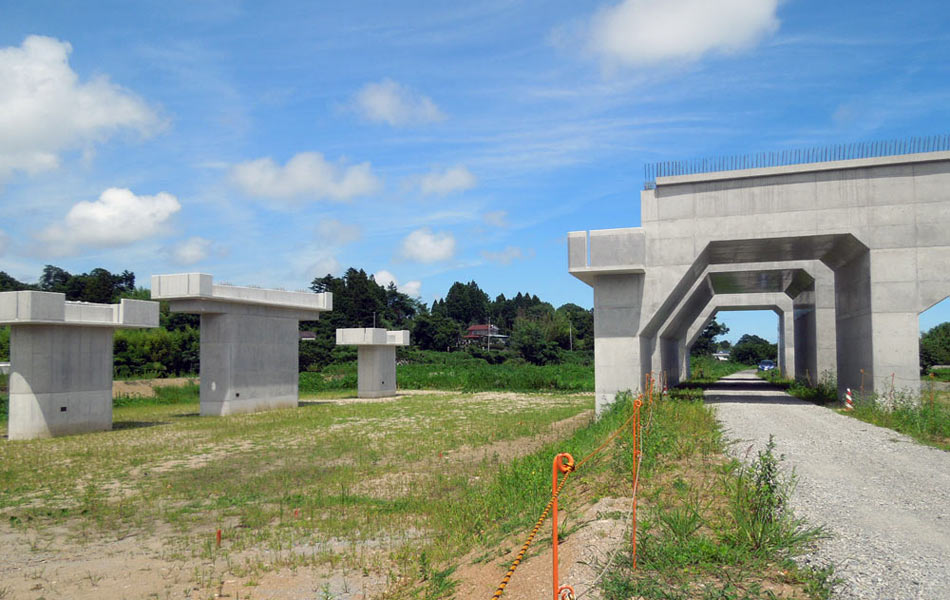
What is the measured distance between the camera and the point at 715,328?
297 ft

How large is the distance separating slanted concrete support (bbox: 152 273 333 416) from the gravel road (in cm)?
1927

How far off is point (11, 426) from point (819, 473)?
21.6m

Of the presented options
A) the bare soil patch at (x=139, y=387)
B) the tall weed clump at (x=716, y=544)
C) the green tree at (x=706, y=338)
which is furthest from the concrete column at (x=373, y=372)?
the green tree at (x=706, y=338)

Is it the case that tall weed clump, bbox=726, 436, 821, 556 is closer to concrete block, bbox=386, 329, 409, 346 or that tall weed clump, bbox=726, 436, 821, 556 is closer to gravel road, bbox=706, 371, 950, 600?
gravel road, bbox=706, 371, 950, 600

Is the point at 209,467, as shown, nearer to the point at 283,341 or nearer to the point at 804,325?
the point at 283,341

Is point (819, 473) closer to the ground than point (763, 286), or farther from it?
closer to the ground

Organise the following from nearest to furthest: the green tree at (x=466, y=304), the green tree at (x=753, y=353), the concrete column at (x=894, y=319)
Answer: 1. the concrete column at (x=894, y=319)
2. the green tree at (x=753, y=353)
3. the green tree at (x=466, y=304)

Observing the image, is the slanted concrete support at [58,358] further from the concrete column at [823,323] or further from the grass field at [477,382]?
the concrete column at [823,323]

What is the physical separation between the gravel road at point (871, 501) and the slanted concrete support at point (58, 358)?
732 inches

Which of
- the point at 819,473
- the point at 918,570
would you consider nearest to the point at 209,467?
the point at 819,473

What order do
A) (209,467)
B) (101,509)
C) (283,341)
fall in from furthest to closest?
→ 1. (283,341)
2. (209,467)
3. (101,509)

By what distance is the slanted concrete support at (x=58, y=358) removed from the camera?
64.4 feet

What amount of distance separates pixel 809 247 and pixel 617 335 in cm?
656

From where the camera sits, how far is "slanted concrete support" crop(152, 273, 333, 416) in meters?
25.4
